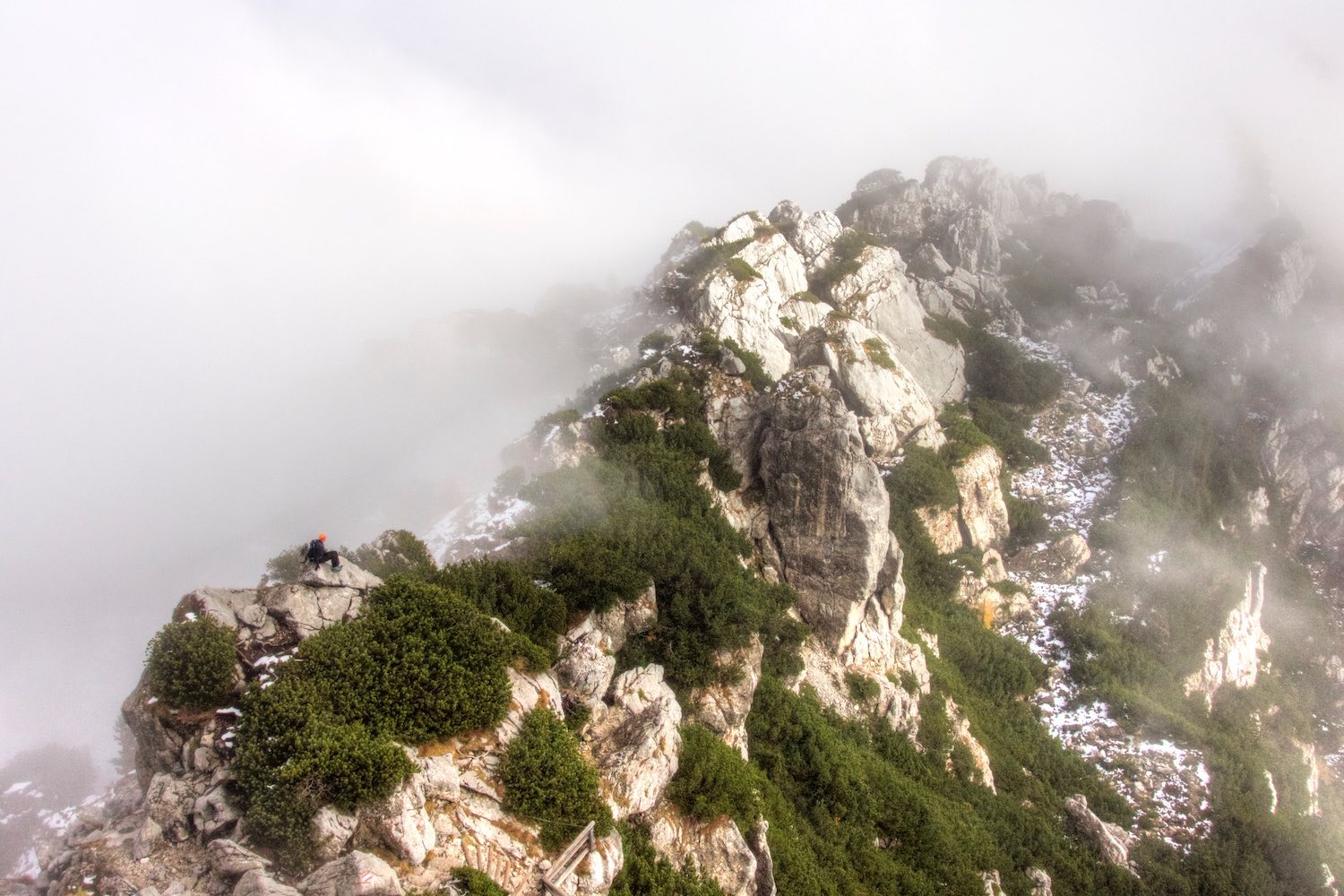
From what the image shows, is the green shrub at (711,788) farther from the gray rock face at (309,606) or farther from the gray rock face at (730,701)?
the gray rock face at (309,606)

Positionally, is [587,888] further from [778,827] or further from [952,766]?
[952,766]

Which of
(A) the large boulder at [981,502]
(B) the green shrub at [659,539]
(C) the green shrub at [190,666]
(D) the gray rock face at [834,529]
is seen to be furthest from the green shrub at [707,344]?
(C) the green shrub at [190,666]

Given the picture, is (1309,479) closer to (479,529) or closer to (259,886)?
(479,529)

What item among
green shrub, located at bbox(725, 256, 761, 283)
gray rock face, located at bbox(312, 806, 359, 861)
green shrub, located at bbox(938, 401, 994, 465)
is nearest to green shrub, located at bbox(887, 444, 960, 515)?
green shrub, located at bbox(938, 401, 994, 465)

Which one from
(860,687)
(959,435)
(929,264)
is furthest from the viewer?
(929,264)

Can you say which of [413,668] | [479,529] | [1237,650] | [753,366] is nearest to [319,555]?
[413,668]

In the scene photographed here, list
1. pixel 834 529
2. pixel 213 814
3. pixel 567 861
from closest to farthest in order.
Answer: pixel 213 814 < pixel 567 861 < pixel 834 529

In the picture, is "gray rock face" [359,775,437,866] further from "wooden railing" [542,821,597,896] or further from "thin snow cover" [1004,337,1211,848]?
"thin snow cover" [1004,337,1211,848]
